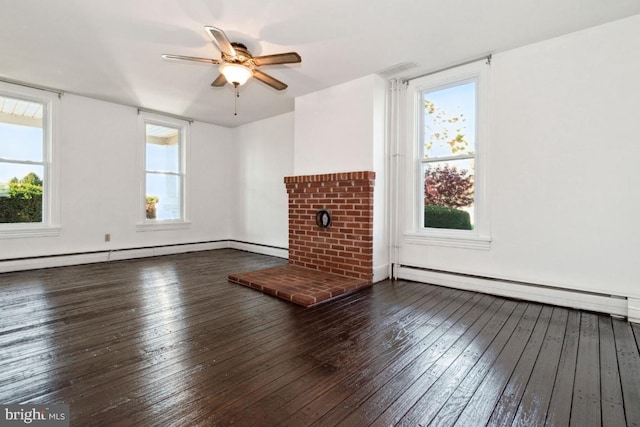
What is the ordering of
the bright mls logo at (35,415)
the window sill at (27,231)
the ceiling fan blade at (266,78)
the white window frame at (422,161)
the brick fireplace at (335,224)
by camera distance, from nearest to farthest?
the bright mls logo at (35,415)
the ceiling fan blade at (266,78)
the white window frame at (422,161)
the brick fireplace at (335,224)
the window sill at (27,231)

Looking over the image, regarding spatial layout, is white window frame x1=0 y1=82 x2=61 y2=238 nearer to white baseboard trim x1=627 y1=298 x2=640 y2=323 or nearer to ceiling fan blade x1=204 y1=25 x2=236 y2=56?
ceiling fan blade x1=204 y1=25 x2=236 y2=56

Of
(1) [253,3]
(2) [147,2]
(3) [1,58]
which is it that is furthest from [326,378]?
(3) [1,58]

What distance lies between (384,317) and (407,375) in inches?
34.5

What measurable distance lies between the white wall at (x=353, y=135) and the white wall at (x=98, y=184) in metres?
3.00

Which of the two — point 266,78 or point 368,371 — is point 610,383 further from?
point 266,78

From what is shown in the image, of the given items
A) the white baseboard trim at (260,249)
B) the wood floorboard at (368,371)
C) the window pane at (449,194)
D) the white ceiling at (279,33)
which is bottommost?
the wood floorboard at (368,371)

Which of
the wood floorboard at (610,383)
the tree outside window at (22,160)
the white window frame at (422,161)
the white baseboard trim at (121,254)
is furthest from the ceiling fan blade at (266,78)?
the tree outside window at (22,160)

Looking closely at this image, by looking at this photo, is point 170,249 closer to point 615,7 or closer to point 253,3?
point 253,3

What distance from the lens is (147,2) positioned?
7.87ft

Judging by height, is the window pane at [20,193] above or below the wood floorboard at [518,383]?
above

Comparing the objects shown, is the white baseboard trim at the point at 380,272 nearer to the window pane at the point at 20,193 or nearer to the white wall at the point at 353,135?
the white wall at the point at 353,135

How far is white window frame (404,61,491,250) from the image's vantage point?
3.30 m

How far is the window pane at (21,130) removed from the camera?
4102mm

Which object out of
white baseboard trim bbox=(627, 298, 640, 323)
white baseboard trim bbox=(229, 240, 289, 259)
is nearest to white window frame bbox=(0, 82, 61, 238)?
white baseboard trim bbox=(229, 240, 289, 259)
